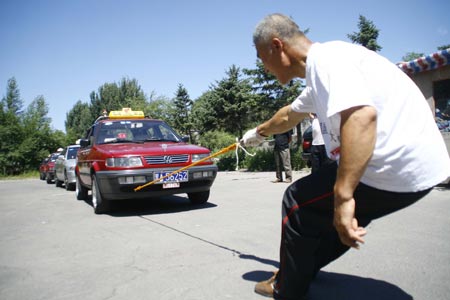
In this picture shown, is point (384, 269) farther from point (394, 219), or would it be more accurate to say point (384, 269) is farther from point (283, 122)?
point (394, 219)

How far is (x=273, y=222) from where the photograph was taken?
5359mm

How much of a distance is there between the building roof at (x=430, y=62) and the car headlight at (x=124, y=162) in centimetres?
700

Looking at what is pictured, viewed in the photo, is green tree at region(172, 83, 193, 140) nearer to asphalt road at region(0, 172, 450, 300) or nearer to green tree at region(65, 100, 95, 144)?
green tree at region(65, 100, 95, 144)

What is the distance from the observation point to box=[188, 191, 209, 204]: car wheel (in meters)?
7.37

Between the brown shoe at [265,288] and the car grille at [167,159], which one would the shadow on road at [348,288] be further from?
the car grille at [167,159]

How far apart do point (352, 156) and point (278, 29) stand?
88cm

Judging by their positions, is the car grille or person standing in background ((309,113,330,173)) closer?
the car grille

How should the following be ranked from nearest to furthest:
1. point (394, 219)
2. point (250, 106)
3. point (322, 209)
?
1. point (322, 209)
2. point (394, 219)
3. point (250, 106)

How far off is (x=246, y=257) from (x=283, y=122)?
4.91ft

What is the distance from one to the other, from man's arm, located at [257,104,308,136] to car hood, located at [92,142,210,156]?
3.70 metres

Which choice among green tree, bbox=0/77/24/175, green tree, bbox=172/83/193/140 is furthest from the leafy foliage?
green tree, bbox=172/83/193/140

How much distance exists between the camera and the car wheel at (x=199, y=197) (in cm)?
737

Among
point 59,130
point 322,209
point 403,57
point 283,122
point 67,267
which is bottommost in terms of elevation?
point 67,267

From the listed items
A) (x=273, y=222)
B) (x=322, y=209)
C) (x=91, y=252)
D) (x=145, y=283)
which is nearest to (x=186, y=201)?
(x=273, y=222)
